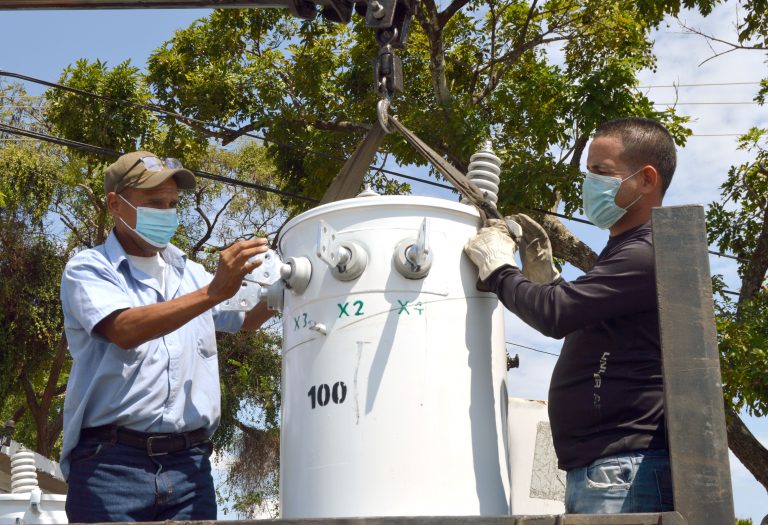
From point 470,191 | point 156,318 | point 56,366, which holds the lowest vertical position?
point 156,318

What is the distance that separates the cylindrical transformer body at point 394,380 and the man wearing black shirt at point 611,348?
17 cm

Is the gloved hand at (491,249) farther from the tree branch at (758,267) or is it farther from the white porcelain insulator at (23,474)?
the tree branch at (758,267)

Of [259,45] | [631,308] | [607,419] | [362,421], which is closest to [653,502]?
[607,419]

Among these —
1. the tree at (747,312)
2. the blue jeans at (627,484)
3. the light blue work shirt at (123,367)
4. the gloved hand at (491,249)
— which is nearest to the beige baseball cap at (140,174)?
the light blue work shirt at (123,367)

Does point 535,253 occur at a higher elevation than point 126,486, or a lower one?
higher

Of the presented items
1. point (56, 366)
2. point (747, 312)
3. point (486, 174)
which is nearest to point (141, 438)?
point (486, 174)

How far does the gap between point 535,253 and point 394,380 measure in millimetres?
766

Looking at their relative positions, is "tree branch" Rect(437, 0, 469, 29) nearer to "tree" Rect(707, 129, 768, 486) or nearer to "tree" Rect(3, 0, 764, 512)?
"tree" Rect(3, 0, 764, 512)

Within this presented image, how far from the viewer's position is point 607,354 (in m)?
2.82

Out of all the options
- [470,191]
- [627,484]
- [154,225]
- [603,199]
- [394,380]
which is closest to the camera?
[627,484]

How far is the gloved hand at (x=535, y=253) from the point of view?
3.38 meters

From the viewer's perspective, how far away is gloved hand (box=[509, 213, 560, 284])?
3.38 m

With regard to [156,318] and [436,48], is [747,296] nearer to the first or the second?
[436,48]

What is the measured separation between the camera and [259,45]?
1420 centimetres
